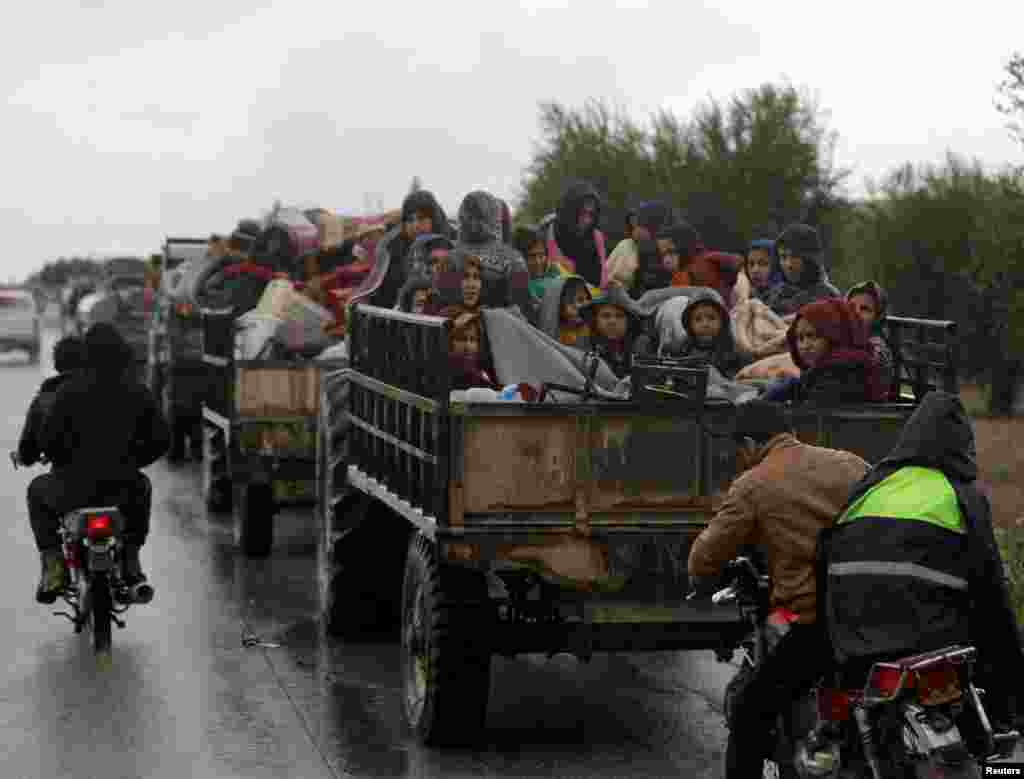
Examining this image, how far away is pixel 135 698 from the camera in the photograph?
35.2 ft

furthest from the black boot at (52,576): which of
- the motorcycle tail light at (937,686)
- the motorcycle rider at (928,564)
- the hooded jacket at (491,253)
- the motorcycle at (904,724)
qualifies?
the motorcycle tail light at (937,686)

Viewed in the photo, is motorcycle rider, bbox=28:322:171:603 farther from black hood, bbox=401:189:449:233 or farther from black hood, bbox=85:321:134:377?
black hood, bbox=401:189:449:233

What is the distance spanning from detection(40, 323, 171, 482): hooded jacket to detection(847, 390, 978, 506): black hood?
19.9 feet

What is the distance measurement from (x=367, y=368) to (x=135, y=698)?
2.10 metres

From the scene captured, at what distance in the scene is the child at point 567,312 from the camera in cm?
1197

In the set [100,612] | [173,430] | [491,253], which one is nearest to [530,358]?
[491,253]

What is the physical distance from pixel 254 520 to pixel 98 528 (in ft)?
15.5

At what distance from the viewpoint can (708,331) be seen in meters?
11.1

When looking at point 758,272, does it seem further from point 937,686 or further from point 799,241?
point 937,686

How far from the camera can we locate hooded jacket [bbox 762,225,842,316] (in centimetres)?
1221

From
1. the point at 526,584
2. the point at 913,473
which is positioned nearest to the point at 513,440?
the point at 526,584

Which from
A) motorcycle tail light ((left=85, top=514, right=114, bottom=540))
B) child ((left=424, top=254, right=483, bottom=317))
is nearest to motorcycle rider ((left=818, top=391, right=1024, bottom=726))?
child ((left=424, top=254, right=483, bottom=317))

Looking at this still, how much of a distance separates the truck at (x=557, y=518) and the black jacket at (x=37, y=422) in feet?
9.64

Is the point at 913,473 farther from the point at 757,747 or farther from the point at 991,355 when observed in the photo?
the point at 991,355
